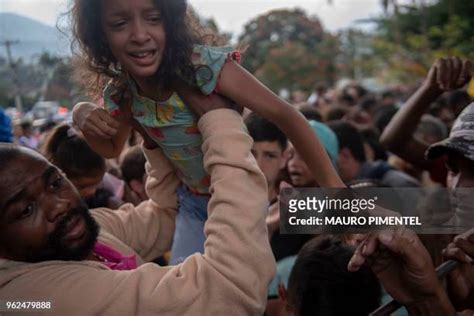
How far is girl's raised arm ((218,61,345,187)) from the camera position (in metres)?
1.22

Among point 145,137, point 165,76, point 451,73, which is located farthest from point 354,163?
point 165,76

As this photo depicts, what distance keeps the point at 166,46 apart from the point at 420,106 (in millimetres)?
879

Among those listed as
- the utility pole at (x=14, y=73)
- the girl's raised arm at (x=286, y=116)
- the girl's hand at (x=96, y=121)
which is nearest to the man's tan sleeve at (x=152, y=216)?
the girl's hand at (x=96, y=121)

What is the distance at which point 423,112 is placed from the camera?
1.80 metres

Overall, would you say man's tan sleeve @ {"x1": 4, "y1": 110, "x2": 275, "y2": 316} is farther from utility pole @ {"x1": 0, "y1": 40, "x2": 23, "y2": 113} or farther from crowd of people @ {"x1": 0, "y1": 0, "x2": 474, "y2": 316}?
utility pole @ {"x1": 0, "y1": 40, "x2": 23, "y2": 113}

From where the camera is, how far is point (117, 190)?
2.34 m

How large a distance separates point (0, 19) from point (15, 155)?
2.06 feet

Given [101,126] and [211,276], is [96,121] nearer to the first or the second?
[101,126]

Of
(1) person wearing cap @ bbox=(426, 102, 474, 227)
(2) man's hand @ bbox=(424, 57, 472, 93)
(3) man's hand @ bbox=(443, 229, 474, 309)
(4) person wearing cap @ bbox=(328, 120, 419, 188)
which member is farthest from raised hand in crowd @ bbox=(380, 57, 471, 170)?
(3) man's hand @ bbox=(443, 229, 474, 309)

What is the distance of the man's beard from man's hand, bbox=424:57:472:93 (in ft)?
3.19

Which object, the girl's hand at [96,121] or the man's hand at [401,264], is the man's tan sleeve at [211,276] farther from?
the girl's hand at [96,121]

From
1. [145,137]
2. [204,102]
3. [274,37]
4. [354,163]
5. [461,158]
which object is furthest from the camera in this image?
[354,163]

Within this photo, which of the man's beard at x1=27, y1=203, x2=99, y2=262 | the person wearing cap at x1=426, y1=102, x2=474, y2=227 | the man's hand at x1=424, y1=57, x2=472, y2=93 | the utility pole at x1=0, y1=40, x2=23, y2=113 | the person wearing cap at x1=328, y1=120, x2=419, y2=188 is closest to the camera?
the man's beard at x1=27, y1=203, x2=99, y2=262

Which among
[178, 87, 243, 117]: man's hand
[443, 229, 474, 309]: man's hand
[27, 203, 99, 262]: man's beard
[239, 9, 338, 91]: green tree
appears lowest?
[443, 229, 474, 309]: man's hand
